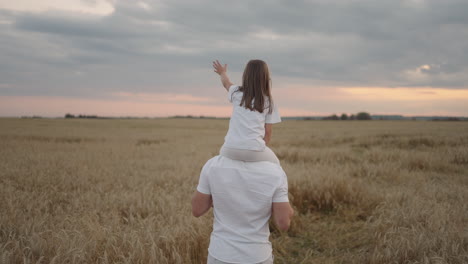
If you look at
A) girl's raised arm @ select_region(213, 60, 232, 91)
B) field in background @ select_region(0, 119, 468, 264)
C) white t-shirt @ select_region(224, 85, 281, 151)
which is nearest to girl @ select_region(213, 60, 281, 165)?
white t-shirt @ select_region(224, 85, 281, 151)

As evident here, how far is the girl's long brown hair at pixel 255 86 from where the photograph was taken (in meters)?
2.17

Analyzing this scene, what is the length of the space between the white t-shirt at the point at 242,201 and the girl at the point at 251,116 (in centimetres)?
8

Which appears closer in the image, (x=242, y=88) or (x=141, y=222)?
(x=242, y=88)

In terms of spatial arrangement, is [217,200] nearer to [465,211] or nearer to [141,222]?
[141,222]

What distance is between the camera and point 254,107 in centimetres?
217

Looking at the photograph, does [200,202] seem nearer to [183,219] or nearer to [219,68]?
[219,68]

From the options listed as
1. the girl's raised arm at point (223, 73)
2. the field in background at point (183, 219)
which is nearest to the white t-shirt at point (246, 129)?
the girl's raised arm at point (223, 73)

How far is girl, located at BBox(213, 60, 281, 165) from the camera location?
2.13 meters

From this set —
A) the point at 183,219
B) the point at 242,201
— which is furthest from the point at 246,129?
the point at 183,219

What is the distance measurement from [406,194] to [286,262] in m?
3.53

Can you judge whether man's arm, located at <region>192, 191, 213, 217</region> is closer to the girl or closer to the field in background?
the girl

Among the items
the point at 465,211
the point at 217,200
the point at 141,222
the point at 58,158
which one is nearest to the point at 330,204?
the point at 465,211

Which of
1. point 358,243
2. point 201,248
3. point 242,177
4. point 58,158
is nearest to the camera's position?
point 242,177

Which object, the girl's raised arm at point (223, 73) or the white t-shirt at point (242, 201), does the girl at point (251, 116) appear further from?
the girl's raised arm at point (223, 73)
